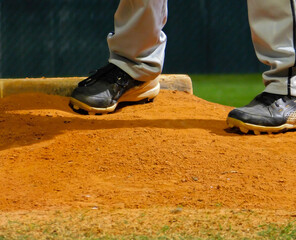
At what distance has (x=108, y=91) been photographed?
2914mm

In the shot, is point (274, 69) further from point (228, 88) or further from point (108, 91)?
point (228, 88)

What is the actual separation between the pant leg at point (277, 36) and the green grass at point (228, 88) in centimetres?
122

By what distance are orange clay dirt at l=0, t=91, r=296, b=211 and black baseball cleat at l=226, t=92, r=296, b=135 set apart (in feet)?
0.14

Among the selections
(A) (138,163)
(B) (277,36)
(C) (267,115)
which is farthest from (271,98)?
(A) (138,163)

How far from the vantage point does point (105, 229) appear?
1488 mm

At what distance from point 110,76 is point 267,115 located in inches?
34.4

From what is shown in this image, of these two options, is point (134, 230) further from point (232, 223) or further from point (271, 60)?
point (271, 60)

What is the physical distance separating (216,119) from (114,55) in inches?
25.6

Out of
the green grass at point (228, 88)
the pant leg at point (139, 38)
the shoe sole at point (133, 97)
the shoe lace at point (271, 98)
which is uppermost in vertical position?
the pant leg at point (139, 38)

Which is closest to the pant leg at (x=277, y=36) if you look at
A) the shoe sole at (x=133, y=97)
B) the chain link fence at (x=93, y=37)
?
the shoe sole at (x=133, y=97)

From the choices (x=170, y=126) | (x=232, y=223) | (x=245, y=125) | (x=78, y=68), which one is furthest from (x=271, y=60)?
(x=78, y=68)

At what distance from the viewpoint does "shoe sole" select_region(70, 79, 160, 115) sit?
2859mm

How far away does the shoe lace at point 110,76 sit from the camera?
2.97 m

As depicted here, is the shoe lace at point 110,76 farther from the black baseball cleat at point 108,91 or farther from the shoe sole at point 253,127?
the shoe sole at point 253,127
